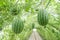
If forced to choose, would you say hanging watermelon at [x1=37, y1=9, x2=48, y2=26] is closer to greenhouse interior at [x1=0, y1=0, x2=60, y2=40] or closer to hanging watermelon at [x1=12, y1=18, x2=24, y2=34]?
greenhouse interior at [x1=0, y1=0, x2=60, y2=40]

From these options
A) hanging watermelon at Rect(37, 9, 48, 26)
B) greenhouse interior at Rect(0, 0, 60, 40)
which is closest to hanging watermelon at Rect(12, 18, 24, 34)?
greenhouse interior at Rect(0, 0, 60, 40)

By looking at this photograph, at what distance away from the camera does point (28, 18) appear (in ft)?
7.02

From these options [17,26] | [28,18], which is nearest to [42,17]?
[17,26]

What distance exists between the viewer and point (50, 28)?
93.2 inches

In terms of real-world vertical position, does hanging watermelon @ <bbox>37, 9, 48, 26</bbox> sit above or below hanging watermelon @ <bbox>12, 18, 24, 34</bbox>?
above

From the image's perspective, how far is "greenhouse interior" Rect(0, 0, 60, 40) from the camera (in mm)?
1558

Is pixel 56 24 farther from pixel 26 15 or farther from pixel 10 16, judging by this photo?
pixel 10 16

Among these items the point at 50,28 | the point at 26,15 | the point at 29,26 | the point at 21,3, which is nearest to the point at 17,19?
A: the point at 21,3

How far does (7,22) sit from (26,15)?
0.75ft

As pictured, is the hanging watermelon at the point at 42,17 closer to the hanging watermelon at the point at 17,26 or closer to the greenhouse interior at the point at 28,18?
the greenhouse interior at the point at 28,18

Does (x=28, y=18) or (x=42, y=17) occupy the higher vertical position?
(x=42, y=17)

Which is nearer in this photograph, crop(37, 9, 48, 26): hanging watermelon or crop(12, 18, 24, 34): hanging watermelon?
crop(37, 9, 48, 26): hanging watermelon

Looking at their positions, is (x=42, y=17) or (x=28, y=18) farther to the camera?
(x=28, y=18)

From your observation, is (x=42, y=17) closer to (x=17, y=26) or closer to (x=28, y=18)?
(x=17, y=26)
